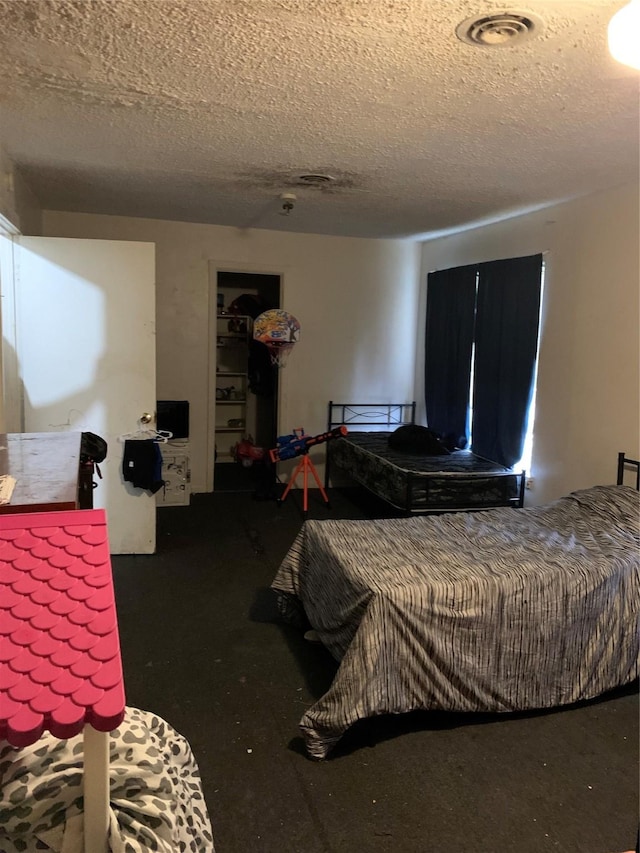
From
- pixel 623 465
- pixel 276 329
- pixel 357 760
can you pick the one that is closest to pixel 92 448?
pixel 357 760

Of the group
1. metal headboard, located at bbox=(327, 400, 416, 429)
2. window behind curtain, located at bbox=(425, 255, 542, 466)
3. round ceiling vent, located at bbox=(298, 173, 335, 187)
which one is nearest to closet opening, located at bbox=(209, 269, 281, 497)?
metal headboard, located at bbox=(327, 400, 416, 429)

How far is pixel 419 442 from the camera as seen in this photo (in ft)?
Answer: 16.2

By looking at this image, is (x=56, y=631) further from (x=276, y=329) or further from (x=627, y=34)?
(x=276, y=329)

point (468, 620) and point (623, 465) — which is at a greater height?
point (623, 465)

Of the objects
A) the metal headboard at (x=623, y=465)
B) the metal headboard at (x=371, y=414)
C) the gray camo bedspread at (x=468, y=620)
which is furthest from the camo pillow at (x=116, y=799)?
the metal headboard at (x=371, y=414)

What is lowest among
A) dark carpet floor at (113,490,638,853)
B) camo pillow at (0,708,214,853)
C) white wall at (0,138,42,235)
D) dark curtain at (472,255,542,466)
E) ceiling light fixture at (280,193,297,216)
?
dark carpet floor at (113,490,638,853)

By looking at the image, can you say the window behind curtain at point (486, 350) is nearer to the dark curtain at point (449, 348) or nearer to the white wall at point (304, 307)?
→ the dark curtain at point (449, 348)

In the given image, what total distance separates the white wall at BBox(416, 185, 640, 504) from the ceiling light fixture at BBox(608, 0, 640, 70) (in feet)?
7.03

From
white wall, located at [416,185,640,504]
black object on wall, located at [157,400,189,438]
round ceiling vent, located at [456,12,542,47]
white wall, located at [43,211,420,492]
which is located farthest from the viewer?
white wall, located at [43,211,420,492]

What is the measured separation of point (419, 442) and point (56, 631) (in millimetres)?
4300

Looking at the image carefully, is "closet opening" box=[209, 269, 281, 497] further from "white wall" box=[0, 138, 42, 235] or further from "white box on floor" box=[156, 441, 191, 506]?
"white wall" box=[0, 138, 42, 235]

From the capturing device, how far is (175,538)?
14.5 ft

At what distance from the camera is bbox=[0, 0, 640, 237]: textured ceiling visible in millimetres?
1830

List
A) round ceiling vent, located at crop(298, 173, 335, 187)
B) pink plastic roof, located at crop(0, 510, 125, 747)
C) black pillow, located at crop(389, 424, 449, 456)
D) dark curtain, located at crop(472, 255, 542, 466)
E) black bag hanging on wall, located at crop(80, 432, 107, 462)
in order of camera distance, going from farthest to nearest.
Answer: black pillow, located at crop(389, 424, 449, 456) → dark curtain, located at crop(472, 255, 542, 466) → round ceiling vent, located at crop(298, 173, 335, 187) → black bag hanging on wall, located at crop(80, 432, 107, 462) → pink plastic roof, located at crop(0, 510, 125, 747)
